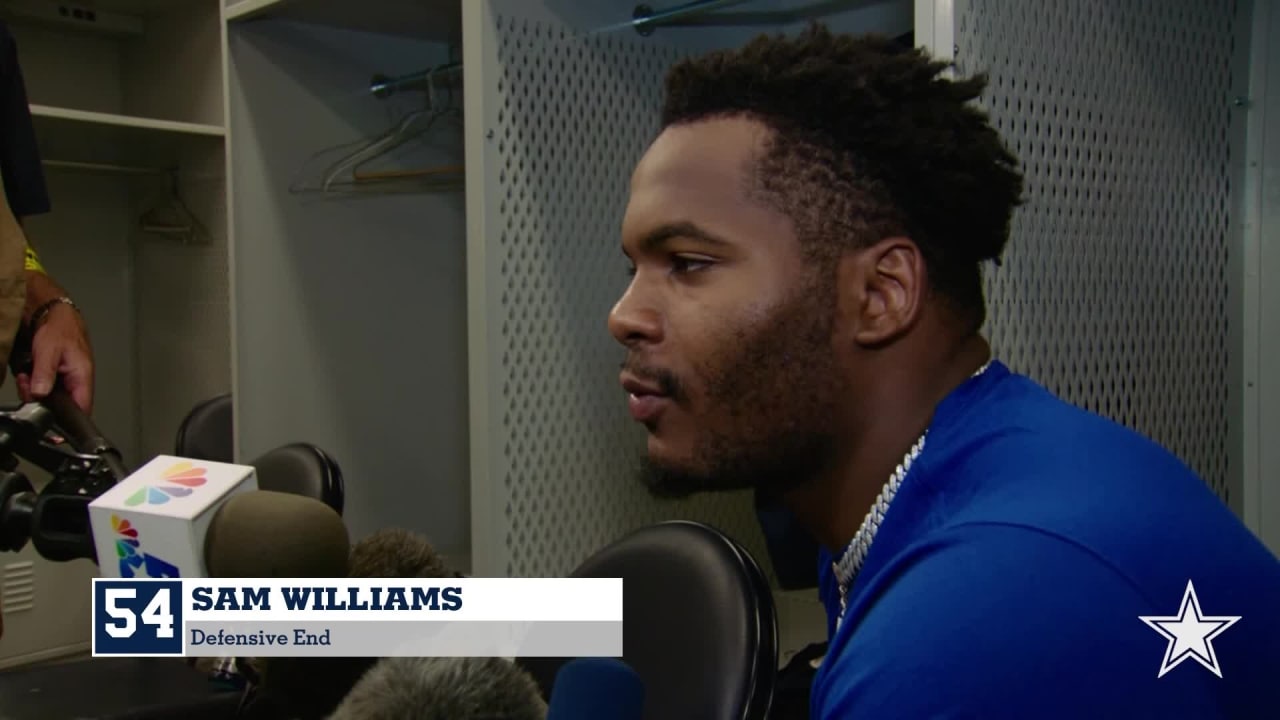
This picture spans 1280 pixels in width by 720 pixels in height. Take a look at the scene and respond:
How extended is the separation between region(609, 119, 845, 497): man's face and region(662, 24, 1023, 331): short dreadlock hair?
22mm

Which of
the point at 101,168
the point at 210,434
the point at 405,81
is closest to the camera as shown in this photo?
the point at 405,81

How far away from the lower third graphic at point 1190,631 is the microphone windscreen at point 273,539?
1.67 feet

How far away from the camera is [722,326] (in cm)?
73

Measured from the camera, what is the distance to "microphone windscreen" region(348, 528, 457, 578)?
0.92 m

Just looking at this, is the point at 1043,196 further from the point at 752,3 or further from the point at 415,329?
the point at 415,329

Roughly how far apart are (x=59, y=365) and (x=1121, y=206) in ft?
3.84

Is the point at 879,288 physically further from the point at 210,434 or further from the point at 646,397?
the point at 210,434

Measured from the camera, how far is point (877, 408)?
0.73 meters

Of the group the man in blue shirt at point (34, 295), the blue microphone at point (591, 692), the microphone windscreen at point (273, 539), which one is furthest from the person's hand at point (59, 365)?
the blue microphone at point (591, 692)

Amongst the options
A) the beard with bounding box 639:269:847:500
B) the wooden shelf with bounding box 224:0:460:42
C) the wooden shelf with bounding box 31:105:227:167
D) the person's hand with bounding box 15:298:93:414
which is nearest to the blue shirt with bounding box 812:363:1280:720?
the beard with bounding box 639:269:847:500

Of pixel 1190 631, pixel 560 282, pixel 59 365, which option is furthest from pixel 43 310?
pixel 1190 631

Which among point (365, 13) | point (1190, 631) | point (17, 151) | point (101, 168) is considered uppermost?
point (365, 13)

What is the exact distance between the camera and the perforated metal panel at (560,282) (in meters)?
1.52

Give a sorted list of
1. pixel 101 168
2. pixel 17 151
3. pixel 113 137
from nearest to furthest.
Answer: pixel 17 151, pixel 113 137, pixel 101 168
